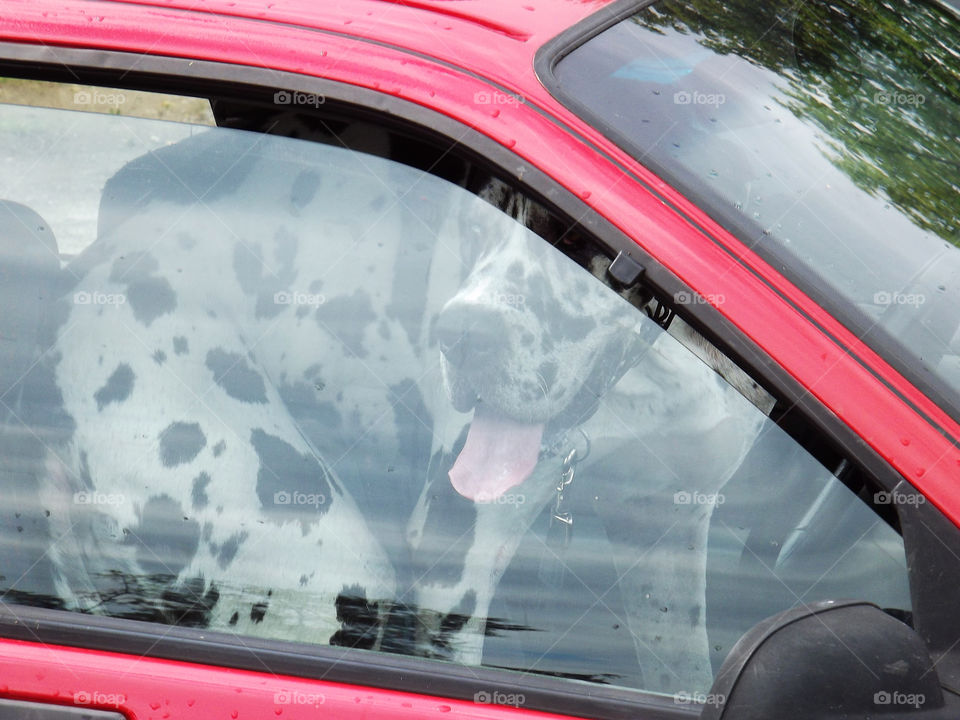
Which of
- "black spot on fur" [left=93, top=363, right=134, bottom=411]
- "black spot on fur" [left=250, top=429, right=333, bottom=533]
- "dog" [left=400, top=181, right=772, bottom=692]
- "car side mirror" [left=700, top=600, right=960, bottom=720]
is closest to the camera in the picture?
"car side mirror" [left=700, top=600, right=960, bottom=720]

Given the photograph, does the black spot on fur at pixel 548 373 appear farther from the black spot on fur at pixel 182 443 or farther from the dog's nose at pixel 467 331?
the black spot on fur at pixel 182 443

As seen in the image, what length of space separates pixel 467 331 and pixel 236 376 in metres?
0.37

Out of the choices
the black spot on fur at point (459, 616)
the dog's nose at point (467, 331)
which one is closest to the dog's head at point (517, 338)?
the dog's nose at point (467, 331)

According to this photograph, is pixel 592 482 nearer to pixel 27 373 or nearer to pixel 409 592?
pixel 409 592

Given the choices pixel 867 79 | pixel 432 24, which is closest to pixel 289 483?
pixel 432 24

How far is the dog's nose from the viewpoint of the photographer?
1.42m

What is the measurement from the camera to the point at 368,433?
1.36 meters

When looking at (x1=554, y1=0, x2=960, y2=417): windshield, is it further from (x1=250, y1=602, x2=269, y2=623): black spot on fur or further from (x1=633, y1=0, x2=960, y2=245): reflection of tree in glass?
(x1=250, y1=602, x2=269, y2=623): black spot on fur

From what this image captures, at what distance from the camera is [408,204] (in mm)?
1391

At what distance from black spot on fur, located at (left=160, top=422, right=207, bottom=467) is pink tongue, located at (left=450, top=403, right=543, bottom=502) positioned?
426 millimetres

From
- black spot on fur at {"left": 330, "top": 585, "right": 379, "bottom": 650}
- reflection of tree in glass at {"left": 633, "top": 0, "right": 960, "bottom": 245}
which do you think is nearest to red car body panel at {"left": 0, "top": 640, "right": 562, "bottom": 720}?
black spot on fur at {"left": 330, "top": 585, "right": 379, "bottom": 650}

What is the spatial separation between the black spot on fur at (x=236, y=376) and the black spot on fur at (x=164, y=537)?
0.66ft

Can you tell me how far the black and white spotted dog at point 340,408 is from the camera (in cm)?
131

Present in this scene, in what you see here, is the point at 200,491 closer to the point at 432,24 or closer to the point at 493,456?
the point at 493,456
